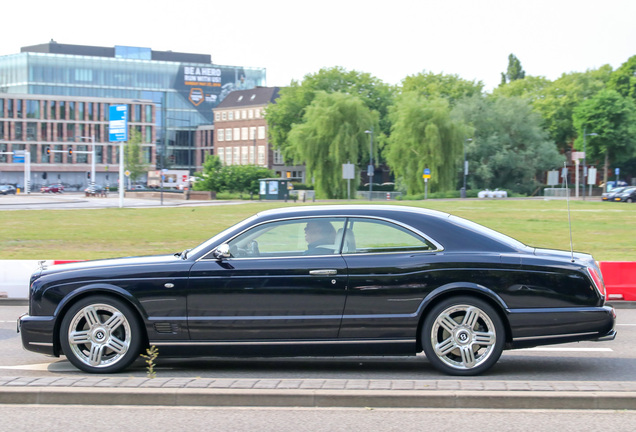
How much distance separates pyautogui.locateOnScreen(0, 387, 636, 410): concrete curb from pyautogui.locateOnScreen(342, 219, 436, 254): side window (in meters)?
1.51

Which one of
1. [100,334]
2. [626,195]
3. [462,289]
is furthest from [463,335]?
[626,195]

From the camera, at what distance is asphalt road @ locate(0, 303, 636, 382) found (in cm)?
703

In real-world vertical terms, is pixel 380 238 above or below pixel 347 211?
below

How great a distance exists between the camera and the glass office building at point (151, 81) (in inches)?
5571

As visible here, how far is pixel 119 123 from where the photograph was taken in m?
63.3

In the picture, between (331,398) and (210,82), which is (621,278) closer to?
(331,398)

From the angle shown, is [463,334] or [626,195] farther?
[626,195]

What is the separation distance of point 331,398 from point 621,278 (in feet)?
28.5

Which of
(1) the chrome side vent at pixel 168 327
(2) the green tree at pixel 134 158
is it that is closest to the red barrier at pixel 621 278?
(1) the chrome side vent at pixel 168 327

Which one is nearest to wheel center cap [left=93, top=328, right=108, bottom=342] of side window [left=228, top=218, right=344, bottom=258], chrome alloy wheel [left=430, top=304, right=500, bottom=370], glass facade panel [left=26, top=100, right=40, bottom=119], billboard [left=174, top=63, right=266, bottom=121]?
side window [left=228, top=218, right=344, bottom=258]

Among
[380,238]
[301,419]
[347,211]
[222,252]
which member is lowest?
[301,419]

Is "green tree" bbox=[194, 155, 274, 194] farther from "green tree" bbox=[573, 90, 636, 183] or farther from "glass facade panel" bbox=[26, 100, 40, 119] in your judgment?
"glass facade panel" bbox=[26, 100, 40, 119]

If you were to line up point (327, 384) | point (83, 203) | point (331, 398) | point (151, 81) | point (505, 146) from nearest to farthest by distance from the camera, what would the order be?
point (331, 398), point (327, 384), point (83, 203), point (505, 146), point (151, 81)

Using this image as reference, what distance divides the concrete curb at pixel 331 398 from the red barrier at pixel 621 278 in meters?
7.52
